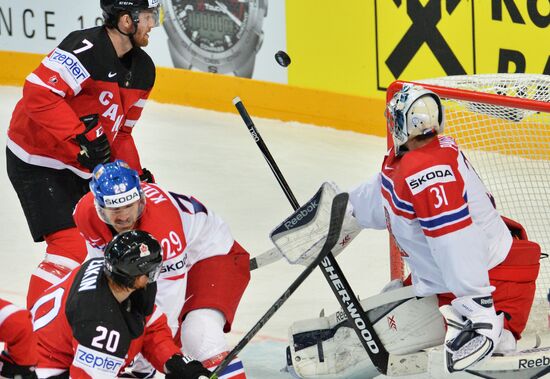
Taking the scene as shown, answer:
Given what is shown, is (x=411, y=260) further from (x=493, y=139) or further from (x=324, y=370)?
(x=493, y=139)

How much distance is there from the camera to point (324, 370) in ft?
14.1

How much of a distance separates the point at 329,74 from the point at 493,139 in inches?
102

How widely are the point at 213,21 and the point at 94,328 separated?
4.94 metres

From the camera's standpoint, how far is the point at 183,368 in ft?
11.5

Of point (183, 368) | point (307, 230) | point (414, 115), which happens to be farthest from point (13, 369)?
point (414, 115)

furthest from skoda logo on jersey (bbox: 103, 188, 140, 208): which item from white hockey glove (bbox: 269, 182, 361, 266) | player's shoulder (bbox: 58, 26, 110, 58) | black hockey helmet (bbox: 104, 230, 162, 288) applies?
player's shoulder (bbox: 58, 26, 110, 58)

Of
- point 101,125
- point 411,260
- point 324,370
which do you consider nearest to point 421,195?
point 411,260

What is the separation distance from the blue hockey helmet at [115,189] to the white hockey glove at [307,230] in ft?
2.09

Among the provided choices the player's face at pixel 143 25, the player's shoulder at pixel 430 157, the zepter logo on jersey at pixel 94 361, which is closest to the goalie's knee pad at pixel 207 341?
the zepter logo on jersey at pixel 94 361

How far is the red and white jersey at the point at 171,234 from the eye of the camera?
12.6 ft

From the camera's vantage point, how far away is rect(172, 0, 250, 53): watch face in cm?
804

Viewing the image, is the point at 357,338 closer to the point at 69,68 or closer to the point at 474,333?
the point at 474,333

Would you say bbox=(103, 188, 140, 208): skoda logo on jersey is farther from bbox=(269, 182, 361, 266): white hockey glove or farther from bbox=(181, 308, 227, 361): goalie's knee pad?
bbox=(269, 182, 361, 266): white hockey glove

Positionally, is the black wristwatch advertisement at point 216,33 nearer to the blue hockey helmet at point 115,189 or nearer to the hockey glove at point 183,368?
the blue hockey helmet at point 115,189
